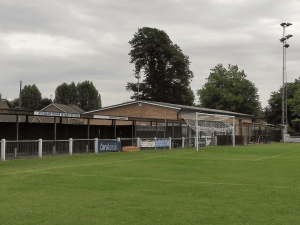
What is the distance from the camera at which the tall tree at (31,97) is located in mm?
109188

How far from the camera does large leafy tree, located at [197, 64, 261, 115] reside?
286 feet

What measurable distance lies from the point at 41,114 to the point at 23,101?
88.0 meters

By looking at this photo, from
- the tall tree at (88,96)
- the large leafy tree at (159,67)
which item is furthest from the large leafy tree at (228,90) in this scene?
the tall tree at (88,96)

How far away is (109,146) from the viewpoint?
32.1m

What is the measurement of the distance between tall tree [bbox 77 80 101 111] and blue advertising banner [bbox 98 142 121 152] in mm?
83760

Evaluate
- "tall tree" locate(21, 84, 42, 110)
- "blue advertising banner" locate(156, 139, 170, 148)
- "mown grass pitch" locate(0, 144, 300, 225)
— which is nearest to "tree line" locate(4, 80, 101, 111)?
"tall tree" locate(21, 84, 42, 110)

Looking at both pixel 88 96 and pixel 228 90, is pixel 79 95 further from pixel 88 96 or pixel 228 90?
→ pixel 228 90

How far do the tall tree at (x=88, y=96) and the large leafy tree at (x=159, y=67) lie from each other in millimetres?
44612

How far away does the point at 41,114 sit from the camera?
25.9m

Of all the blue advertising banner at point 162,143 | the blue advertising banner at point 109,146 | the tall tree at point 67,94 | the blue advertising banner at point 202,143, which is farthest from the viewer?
the tall tree at point 67,94

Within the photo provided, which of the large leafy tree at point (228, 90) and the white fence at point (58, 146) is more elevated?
the large leafy tree at point (228, 90)

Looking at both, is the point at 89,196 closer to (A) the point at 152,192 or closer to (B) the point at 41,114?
(A) the point at 152,192

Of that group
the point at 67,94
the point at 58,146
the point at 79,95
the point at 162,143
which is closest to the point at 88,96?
the point at 79,95

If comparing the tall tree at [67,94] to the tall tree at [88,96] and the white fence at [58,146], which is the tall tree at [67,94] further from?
the white fence at [58,146]
